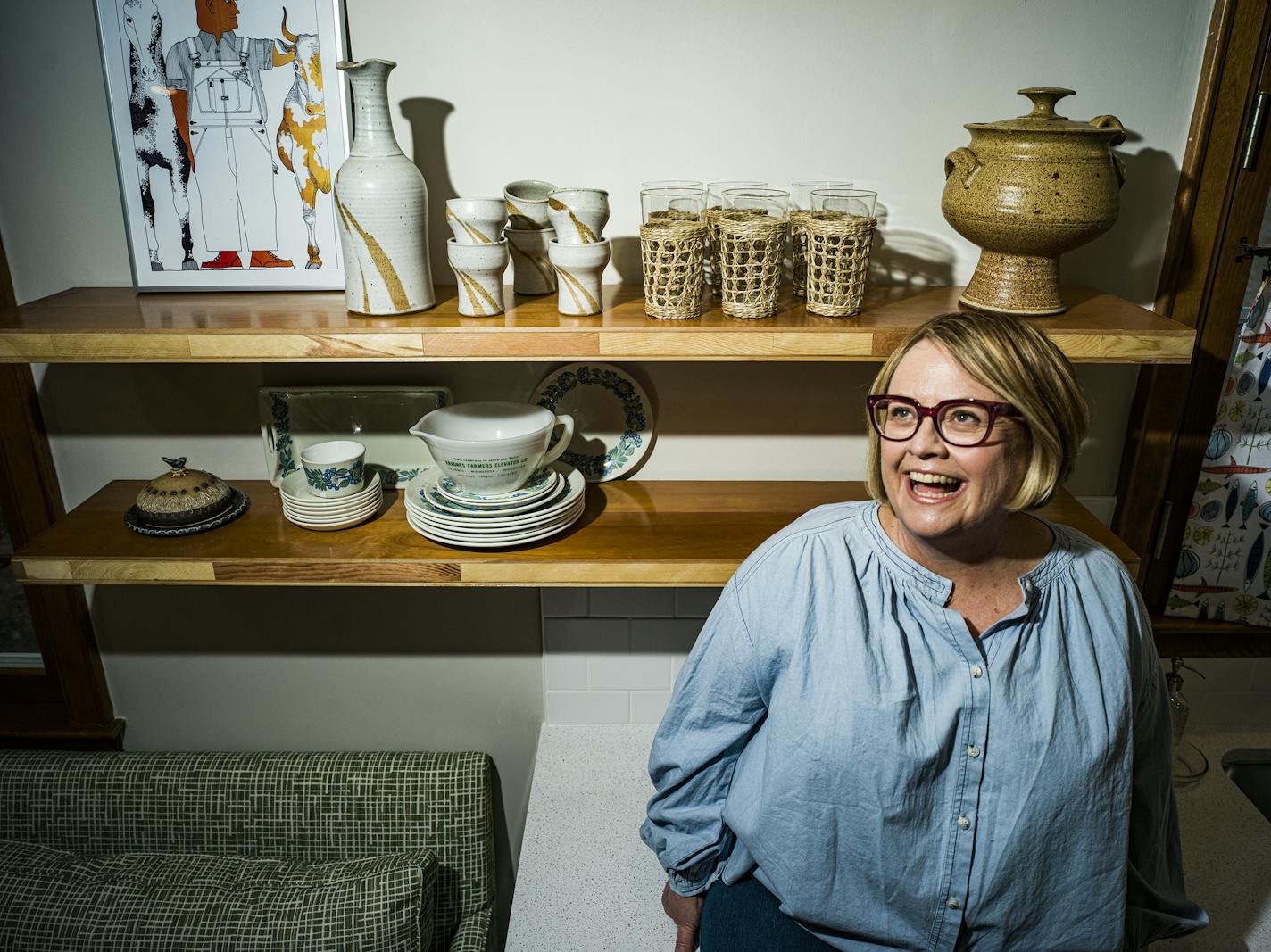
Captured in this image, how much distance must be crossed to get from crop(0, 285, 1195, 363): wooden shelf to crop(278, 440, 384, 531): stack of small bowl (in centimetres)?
24

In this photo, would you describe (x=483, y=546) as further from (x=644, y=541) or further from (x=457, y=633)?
(x=457, y=633)

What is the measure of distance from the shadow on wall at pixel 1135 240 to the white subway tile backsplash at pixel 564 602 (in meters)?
1.08

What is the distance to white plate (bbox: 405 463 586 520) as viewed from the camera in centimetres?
151

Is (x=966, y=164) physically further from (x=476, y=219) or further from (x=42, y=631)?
(x=42, y=631)

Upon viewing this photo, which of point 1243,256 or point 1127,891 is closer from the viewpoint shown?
point 1127,891

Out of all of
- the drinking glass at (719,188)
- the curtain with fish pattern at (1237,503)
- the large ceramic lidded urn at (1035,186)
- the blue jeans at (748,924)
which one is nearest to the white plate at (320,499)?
the drinking glass at (719,188)

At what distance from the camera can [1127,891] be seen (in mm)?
1307

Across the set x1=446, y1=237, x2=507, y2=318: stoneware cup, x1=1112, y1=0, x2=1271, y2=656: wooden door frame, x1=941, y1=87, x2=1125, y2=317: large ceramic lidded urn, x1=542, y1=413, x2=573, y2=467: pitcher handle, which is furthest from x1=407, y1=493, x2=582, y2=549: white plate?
x1=1112, y1=0, x2=1271, y2=656: wooden door frame

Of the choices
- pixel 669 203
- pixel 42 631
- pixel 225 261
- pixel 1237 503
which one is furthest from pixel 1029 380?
Answer: pixel 42 631

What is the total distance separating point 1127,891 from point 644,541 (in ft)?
2.83

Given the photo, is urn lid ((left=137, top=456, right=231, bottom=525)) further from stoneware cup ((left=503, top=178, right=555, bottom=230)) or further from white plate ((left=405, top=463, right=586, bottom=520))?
stoneware cup ((left=503, top=178, right=555, bottom=230))

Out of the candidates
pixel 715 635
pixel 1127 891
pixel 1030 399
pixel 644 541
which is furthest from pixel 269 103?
Answer: pixel 1127 891

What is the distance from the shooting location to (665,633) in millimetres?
1917

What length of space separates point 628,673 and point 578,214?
985 mm
